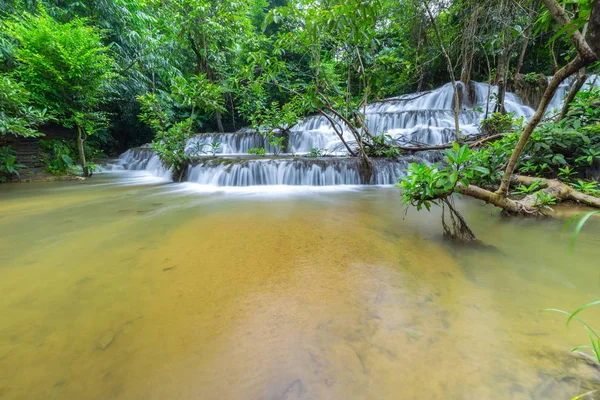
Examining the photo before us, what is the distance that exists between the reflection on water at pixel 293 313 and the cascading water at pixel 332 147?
323cm

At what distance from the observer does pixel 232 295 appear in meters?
1.33

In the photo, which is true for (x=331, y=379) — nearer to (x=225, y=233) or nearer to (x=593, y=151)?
(x=225, y=233)

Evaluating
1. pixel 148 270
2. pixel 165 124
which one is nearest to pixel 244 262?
pixel 148 270

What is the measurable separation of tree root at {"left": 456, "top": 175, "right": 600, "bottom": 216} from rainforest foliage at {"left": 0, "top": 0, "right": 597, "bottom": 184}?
764mm

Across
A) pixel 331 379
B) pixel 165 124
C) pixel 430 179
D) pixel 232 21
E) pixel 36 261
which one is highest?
pixel 232 21

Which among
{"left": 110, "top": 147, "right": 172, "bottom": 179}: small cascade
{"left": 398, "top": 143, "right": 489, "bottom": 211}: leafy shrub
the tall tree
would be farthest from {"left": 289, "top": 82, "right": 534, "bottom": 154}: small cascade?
the tall tree

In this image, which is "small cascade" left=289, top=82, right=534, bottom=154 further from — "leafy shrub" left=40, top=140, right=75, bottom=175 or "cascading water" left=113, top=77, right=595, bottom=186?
"leafy shrub" left=40, top=140, right=75, bottom=175

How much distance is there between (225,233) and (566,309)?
7.80 ft

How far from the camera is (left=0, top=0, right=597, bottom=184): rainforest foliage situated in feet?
12.9

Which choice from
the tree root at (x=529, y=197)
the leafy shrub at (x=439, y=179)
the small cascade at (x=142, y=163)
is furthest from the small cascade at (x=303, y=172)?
the leafy shrub at (x=439, y=179)

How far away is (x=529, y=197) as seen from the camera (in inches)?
108

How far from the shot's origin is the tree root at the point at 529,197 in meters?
2.10

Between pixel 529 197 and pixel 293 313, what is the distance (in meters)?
3.18

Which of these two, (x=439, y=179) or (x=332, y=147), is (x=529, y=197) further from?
(x=332, y=147)
